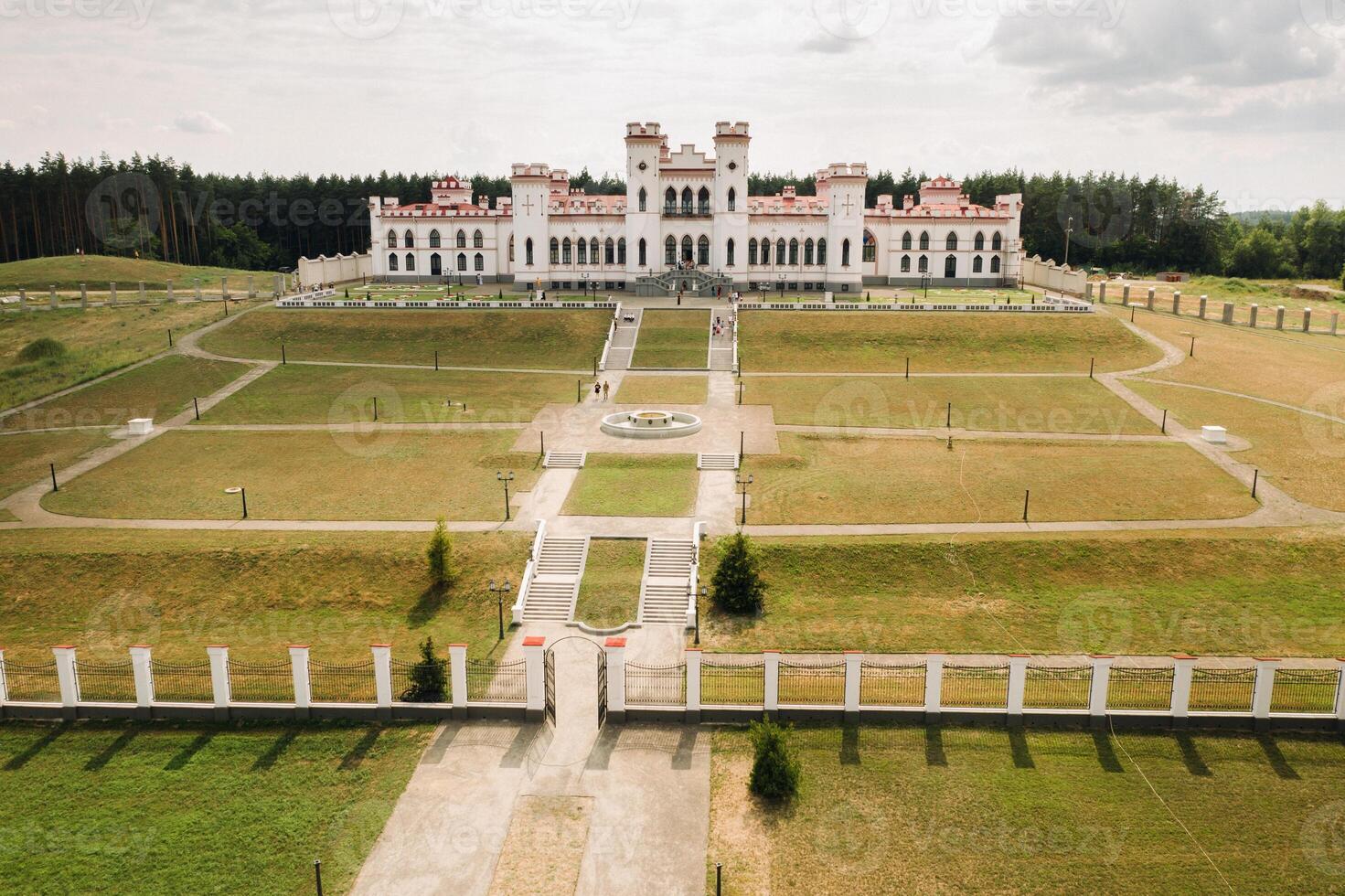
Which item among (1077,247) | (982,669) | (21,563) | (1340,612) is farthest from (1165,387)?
(1077,247)

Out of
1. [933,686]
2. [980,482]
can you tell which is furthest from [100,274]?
[933,686]

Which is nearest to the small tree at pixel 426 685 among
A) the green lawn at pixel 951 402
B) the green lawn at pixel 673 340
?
the green lawn at pixel 951 402

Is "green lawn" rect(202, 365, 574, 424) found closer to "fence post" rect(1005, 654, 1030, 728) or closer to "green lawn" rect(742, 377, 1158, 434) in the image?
"green lawn" rect(742, 377, 1158, 434)

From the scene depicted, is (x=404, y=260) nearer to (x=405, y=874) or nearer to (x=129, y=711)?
(x=129, y=711)

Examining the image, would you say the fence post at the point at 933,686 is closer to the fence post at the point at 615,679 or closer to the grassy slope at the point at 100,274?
the fence post at the point at 615,679

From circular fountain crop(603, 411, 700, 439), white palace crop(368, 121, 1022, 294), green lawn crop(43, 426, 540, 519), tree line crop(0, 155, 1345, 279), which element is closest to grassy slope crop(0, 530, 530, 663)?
green lawn crop(43, 426, 540, 519)

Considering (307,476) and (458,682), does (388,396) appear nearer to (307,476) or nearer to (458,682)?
(307,476)
